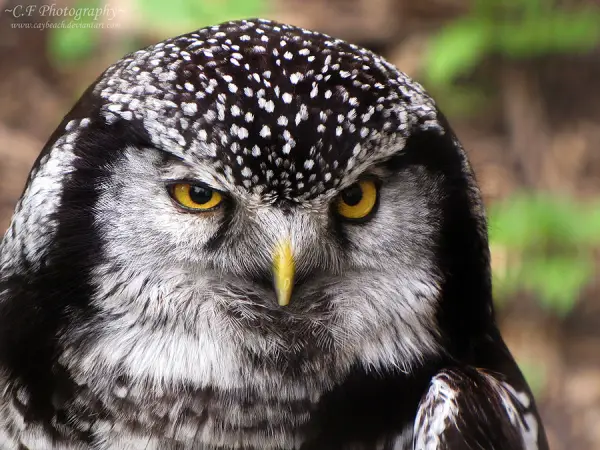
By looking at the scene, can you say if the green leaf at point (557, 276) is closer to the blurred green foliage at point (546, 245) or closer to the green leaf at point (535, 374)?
the blurred green foliage at point (546, 245)

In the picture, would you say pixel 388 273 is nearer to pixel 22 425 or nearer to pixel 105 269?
pixel 105 269

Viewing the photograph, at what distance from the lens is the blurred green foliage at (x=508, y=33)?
4984mm

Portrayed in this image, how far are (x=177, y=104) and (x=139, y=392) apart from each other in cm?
64

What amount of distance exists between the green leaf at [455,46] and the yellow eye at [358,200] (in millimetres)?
2941

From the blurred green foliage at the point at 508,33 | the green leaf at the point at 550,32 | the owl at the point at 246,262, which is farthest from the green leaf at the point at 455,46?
the owl at the point at 246,262

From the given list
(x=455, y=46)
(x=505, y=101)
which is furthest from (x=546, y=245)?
(x=505, y=101)

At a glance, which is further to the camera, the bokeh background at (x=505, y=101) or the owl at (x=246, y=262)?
the bokeh background at (x=505, y=101)

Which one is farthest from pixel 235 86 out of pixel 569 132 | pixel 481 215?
pixel 569 132

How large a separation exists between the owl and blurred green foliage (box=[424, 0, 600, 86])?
2876 millimetres

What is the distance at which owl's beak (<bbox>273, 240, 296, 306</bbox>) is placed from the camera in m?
1.98

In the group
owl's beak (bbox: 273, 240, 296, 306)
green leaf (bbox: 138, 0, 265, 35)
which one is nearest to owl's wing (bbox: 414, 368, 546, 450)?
owl's beak (bbox: 273, 240, 296, 306)

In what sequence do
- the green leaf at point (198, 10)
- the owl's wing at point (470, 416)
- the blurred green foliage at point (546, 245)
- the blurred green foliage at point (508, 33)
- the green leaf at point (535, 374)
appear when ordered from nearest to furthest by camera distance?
the owl's wing at point (470, 416) → the green leaf at point (198, 10) → the blurred green foliage at point (546, 245) → the green leaf at point (535, 374) → the blurred green foliage at point (508, 33)

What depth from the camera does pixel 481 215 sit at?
224 centimetres

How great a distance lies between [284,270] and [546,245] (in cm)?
307
